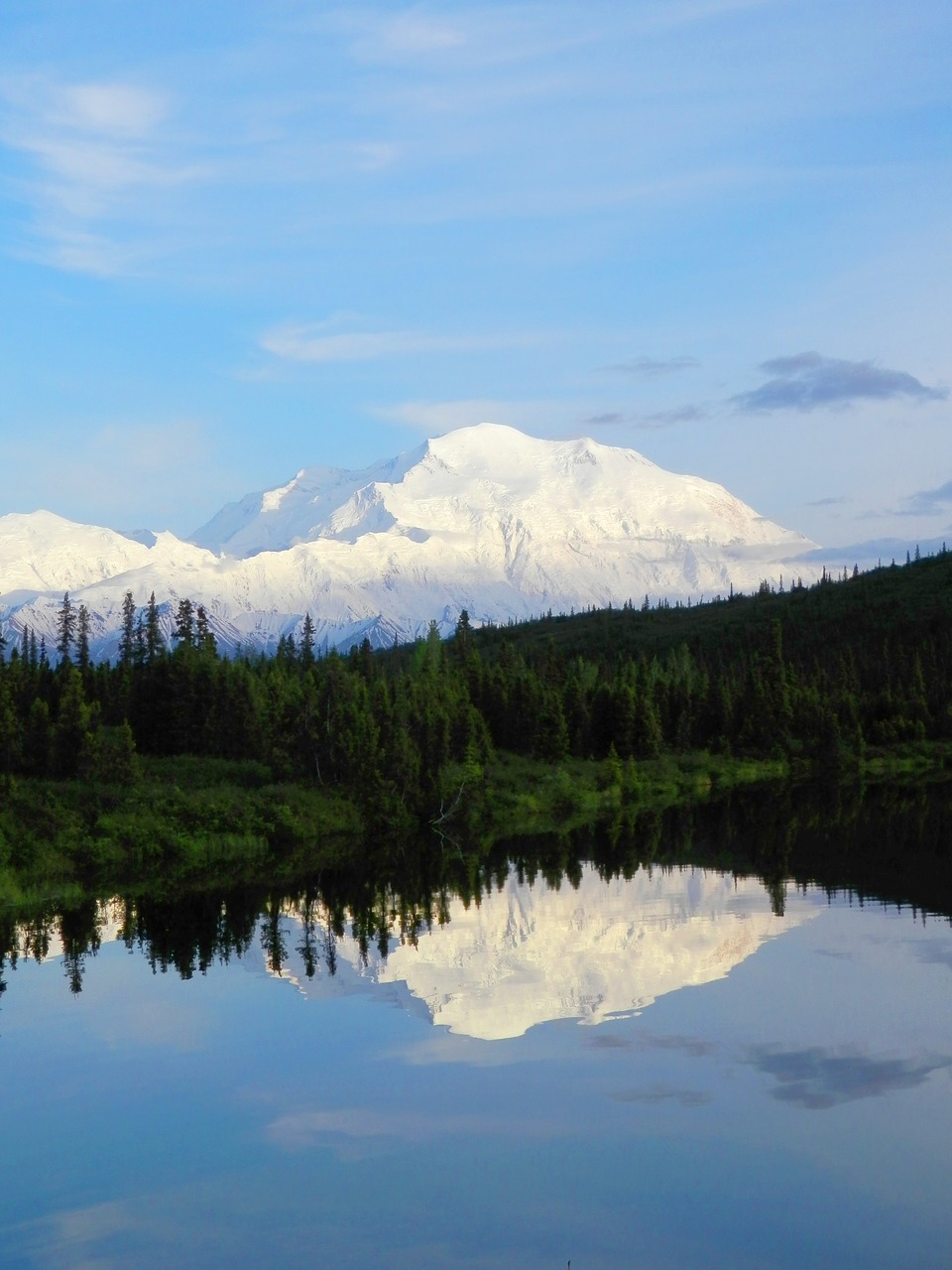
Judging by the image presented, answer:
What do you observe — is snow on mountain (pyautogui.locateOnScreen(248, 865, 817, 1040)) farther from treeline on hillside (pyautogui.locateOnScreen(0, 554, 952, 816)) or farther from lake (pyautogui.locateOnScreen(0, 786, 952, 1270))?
treeline on hillside (pyautogui.locateOnScreen(0, 554, 952, 816))

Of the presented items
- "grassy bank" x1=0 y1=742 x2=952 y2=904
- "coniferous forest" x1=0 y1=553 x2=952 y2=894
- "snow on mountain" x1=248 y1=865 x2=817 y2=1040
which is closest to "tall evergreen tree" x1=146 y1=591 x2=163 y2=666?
"coniferous forest" x1=0 y1=553 x2=952 y2=894

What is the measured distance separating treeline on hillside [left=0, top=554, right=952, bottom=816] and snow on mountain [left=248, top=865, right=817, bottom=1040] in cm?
2362

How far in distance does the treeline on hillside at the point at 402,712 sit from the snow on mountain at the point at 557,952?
23623mm

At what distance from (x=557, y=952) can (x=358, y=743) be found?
34.2 m

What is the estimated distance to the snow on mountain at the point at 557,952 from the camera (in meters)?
34.1

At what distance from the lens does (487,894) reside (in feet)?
168

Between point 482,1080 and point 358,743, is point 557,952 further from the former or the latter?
point 358,743

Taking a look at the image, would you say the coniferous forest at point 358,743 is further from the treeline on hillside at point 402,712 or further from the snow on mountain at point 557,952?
the snow on mountain at point 557,952

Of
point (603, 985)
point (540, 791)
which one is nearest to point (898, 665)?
point (540, 791)

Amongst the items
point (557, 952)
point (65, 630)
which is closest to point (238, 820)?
point (557, 952)

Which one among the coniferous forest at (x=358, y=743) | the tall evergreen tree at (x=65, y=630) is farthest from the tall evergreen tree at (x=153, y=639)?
the tall evergreen tree at (x=65, y=630)

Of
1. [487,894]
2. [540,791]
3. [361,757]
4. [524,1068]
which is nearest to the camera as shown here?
[524,1068]

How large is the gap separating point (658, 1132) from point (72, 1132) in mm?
10479

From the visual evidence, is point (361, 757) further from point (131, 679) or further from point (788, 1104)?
A: point (788, 1104)
